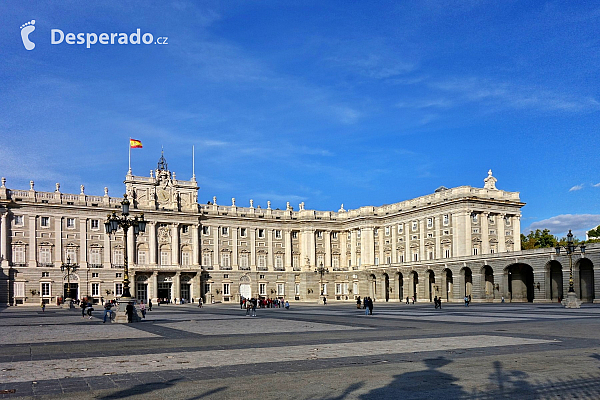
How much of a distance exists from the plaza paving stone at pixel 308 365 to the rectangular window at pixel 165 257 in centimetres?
6874

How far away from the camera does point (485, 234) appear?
84.1 metres

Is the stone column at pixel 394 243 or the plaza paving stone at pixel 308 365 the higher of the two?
the stone column at pixel 394 243

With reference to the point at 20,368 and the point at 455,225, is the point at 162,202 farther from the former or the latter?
the point at 20,368

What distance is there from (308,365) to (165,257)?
82152 mm

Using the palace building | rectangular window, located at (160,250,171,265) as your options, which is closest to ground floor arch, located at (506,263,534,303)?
the palace building

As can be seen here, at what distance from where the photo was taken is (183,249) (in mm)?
97688

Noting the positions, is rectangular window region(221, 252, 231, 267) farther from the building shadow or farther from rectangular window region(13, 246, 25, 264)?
the building shadow

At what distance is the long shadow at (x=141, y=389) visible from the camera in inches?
497

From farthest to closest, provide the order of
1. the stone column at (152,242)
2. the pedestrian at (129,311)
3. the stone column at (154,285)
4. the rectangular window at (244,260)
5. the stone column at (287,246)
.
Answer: the stone column at (287,246) → the rectangular window at (244,260) → the stone column at (152,242) → the stone column at (154,285) → the pedestrian at (129,311)

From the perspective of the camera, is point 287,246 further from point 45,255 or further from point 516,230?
point 45,255

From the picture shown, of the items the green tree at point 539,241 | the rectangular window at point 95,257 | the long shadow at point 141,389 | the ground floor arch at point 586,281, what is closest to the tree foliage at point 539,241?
the green tree at point 539,241

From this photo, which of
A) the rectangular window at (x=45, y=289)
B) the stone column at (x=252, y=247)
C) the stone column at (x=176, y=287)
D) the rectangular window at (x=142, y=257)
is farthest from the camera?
the stone column at (x=252, y=247)

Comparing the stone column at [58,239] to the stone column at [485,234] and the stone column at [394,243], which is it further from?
the stone column at [485,234]

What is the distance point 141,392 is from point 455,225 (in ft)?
246
